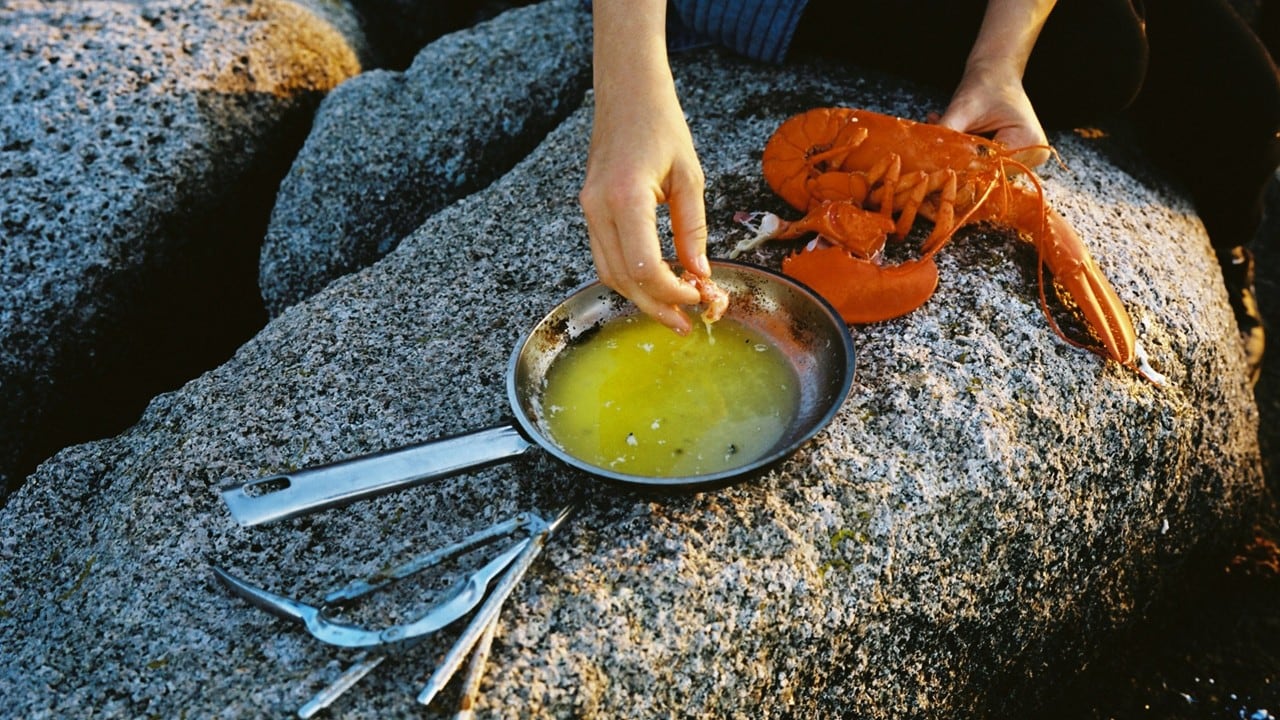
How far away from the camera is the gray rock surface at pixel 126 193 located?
9.50 ft

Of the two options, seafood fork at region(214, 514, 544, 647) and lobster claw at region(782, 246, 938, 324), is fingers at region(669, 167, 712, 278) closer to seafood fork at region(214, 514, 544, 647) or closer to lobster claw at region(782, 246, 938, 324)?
lobster claw at region(782, 246, 938, 324)

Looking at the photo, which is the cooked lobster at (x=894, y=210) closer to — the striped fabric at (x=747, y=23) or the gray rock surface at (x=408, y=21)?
the striped fabric at (x=747, y=23)

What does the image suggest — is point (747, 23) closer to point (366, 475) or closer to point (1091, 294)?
point (1091, 294)

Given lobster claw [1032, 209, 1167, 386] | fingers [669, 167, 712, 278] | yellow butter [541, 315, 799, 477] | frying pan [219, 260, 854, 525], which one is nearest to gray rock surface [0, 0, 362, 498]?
frying pan [219, 260, 854, 525]

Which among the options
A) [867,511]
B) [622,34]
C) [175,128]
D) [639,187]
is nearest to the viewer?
[639,187]

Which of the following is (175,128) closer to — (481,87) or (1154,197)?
(481,87)

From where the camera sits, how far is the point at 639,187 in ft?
5.95

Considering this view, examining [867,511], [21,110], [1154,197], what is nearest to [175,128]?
[21,110]

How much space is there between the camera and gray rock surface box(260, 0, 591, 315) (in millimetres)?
3244

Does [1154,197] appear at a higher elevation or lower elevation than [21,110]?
lower

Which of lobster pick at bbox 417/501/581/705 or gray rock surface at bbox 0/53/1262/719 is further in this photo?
gray rock surface at bbox 0/53/1262/719

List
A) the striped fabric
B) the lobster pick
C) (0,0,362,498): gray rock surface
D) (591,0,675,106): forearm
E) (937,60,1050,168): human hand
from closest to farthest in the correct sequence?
the lobster pick
(591,0,675,106): forearm
(937,60,1050,168): human hand
(0,0,362,498): gray rock surface
the striped fabric

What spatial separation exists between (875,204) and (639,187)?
45.2 inches

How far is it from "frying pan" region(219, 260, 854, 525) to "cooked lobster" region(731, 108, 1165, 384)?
255 mm
